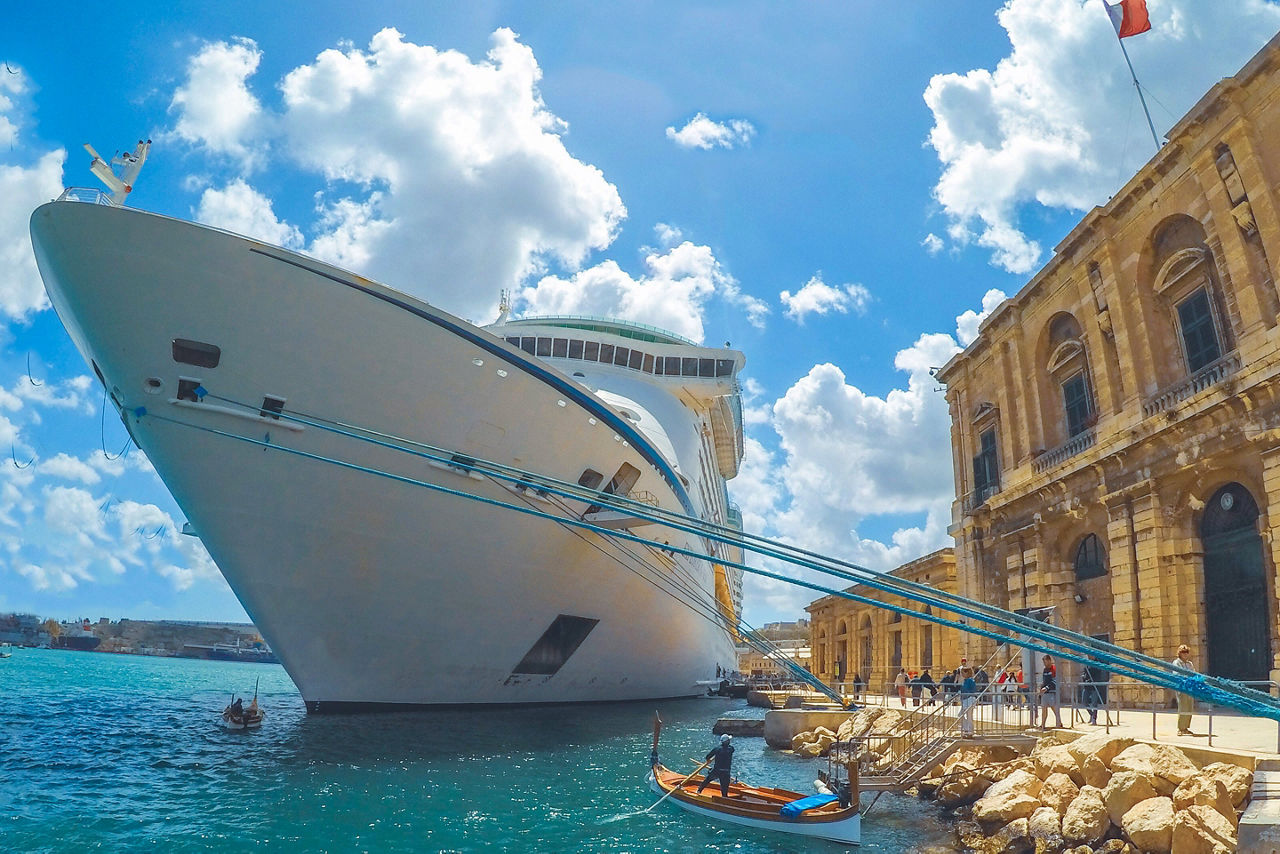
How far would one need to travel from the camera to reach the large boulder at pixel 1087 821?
8164mm

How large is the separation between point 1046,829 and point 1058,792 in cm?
72

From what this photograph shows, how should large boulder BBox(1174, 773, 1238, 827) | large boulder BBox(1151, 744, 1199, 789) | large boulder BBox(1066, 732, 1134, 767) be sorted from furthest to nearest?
1. large boulder BBox(1066, 732, 1134, 767)
2. large boulder BBox(1151, 744, 1199, 789)
3. large boulder BBox(1174, 773, 1238, 827)

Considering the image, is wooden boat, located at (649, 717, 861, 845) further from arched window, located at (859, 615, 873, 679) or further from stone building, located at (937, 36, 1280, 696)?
arched window, located at (859, 615, 873, 679)

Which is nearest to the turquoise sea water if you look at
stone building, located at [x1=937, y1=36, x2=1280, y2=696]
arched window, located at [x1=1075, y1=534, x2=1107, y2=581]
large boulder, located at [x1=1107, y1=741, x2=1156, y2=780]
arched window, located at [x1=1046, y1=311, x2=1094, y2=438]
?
large boulder, located at [x1=1107, y1=741, x2=1156, y2=780]

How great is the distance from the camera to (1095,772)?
9.05 metres

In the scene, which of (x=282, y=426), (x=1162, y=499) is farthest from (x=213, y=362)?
(x=1162, y=499)

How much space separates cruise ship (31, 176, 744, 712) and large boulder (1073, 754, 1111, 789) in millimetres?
5526

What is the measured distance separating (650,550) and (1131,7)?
15434 millimetres

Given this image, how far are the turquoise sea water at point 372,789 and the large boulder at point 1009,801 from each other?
0.71 meters

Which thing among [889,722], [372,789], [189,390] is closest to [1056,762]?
[889,722]

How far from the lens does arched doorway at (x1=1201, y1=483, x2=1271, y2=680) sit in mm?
13227

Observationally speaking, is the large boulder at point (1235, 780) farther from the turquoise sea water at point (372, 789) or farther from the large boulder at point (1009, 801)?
the turquoise sea water at point (372, 789)

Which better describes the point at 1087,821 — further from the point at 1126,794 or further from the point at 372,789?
the point at 372,789

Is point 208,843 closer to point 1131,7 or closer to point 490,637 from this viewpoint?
point 490,637
